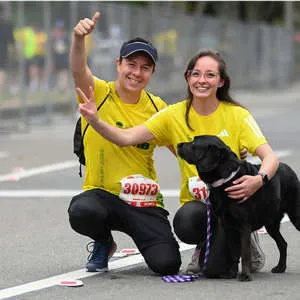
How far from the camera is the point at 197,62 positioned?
7.32 m

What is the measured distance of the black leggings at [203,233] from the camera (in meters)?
7.23

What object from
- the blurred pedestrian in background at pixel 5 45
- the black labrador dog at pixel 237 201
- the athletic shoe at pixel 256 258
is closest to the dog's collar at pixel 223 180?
the black labrador dog at pixel 237 201

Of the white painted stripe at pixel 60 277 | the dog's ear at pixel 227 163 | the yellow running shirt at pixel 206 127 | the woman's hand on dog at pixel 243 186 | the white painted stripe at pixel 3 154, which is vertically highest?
the yellow running shirt at pixel 206 127

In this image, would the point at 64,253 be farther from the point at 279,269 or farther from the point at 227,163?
the point at 227,163

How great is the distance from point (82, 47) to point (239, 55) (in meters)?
32.3

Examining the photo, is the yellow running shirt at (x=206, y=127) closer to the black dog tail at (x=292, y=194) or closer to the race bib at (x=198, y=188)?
the race bib at (x=198, y=188)

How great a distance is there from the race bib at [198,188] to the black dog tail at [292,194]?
0.52 meters

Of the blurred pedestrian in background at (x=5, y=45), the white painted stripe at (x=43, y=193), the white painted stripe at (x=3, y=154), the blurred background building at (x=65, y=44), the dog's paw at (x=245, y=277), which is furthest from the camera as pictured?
the blurred background building at (x=65, y=44)

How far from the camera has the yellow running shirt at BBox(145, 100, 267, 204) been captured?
23.9 feet

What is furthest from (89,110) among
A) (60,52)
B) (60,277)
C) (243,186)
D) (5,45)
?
(60,52)

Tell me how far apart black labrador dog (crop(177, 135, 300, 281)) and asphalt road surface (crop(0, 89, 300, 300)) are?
0.23 metres

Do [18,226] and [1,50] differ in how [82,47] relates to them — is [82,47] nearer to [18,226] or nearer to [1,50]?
[18,226]

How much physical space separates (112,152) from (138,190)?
0.31m

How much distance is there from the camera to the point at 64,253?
27.6 feet
